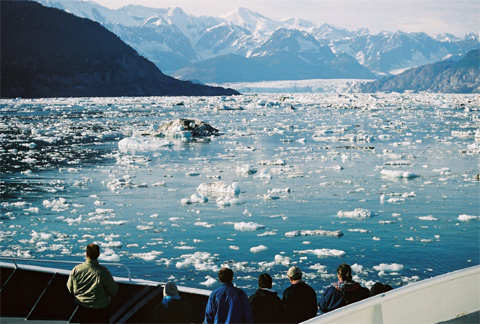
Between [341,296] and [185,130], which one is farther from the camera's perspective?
[185,130]

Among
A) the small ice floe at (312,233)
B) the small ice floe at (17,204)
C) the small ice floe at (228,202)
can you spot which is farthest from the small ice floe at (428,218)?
the small ice floe at (17,204)

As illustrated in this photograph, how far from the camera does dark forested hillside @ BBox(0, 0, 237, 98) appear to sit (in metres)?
135

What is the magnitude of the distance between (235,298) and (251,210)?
967 centimetres

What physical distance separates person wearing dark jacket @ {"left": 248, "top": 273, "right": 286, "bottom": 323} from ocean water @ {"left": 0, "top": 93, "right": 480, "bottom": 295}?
368cm

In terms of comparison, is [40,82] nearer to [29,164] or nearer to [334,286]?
[29,164]

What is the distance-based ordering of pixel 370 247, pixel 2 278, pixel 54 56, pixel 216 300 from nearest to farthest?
pixel 216 300
pixel 2 278
pixel 370 247
pixel 54 56

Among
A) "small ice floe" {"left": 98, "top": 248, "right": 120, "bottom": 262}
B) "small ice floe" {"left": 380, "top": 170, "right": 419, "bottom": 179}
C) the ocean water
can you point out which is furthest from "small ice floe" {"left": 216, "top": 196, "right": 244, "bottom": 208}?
"small ice floe" {"left": 380, "top": 170, "right": 419, "bottom": 179}

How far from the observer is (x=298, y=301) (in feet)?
20.3

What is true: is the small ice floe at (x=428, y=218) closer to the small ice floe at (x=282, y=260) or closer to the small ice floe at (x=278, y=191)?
the small ice floe at (x=278, y=191)

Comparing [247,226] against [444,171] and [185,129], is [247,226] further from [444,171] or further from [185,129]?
[185,129]

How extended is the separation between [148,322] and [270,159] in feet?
60.1

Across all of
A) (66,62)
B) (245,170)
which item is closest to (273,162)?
(245,170)

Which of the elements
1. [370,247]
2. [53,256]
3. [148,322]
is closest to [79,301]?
[148,322]

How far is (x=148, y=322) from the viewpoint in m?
7.50
